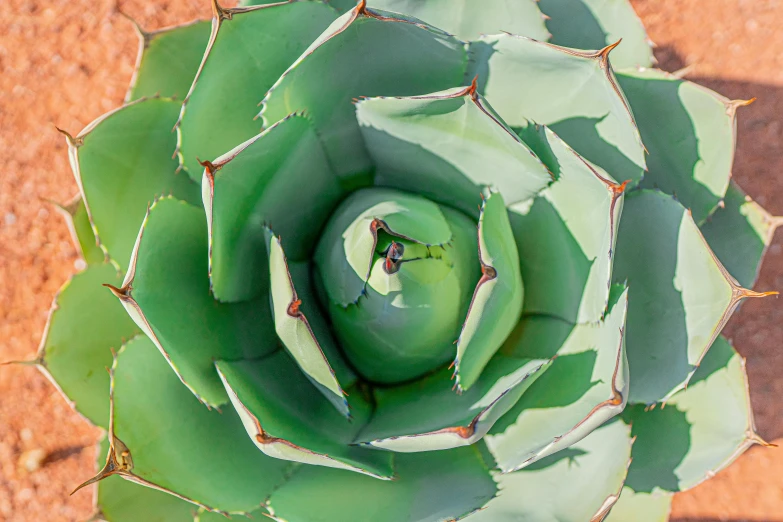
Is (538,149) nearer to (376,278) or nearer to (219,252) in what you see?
(376,278)

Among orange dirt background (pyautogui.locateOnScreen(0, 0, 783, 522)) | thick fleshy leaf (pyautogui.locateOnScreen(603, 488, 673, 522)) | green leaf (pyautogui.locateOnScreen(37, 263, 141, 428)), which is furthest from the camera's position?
orange dirt background (pyautogui.locateOnScreen(0, 0, 783, 522))

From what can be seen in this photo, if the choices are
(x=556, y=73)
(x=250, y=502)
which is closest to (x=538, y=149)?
(x=556, y=73)

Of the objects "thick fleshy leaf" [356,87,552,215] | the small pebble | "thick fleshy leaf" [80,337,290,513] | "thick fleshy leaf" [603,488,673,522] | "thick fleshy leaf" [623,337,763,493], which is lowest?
the small pebble

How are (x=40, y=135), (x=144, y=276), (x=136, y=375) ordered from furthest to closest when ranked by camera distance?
(x=40, y=135)
(x=136, y=375)
(x=144, y=276)

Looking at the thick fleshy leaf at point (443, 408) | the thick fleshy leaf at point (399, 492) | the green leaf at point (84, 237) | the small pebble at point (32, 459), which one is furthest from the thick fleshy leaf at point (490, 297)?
the small pebble at point (32, 459)

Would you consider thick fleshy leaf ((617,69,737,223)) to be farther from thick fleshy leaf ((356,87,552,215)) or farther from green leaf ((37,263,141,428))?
green leaf ((37,263,141,428))

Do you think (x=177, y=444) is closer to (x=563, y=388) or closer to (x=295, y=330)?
(x=295, y=330)

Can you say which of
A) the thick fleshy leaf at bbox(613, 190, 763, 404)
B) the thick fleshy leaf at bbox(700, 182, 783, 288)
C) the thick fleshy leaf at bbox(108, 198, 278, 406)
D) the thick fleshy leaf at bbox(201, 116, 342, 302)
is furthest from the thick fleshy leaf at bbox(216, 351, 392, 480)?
the thick fleshy leaf at bbox(700, 182, 783, 288)
